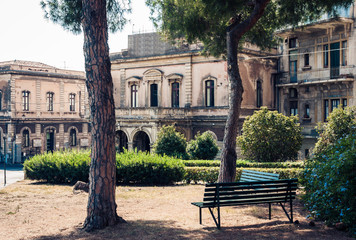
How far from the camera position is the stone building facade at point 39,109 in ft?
146

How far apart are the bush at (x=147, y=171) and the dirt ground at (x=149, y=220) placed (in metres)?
2.99

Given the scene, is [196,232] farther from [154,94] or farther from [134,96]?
[134,96]

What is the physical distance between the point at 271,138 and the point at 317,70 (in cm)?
971

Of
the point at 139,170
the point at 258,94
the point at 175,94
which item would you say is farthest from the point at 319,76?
the point at 139,170

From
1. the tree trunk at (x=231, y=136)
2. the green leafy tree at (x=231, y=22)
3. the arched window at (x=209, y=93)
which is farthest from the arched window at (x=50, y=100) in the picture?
the tree trunk at (x=231, y=136)

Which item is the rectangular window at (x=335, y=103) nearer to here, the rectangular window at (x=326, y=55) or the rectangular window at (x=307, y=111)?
the rectangular window at (x=307, y=111)

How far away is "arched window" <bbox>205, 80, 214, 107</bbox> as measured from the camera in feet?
105

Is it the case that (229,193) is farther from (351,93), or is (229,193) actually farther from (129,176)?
(351,93)

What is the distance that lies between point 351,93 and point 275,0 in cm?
1291

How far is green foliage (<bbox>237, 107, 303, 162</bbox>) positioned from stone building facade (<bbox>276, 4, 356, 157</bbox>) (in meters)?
6.45

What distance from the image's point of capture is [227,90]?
1209 inches

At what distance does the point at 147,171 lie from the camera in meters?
16.8

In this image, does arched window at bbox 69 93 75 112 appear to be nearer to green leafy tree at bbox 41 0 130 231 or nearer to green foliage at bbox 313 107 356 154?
green foliage at bbox 313 107 356 154

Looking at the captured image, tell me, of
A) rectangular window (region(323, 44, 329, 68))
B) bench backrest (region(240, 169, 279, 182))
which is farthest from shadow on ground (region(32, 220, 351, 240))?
rectangular window (region(323, 44, 329, 68))
